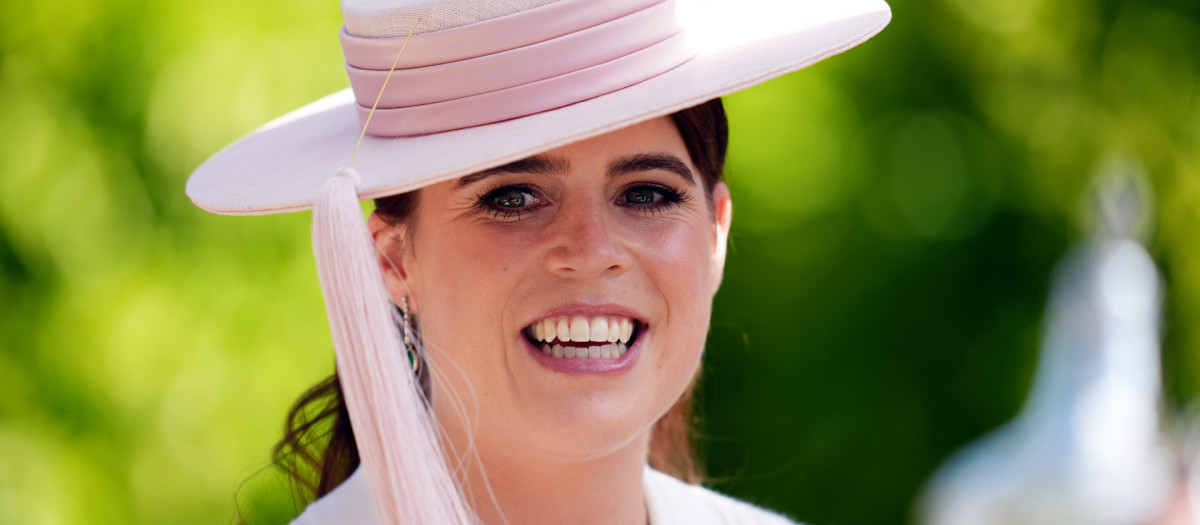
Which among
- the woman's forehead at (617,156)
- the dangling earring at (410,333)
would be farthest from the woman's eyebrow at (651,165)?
the dangling earring at (410,333)

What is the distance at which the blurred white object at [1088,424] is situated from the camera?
363cm

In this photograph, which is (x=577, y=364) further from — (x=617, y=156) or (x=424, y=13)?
(x=424, y=13)

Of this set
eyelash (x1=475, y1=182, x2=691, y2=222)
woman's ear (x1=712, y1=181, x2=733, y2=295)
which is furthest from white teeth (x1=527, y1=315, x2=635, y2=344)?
woman's ear (x1=712, y1=181, x2=733, y2=295)

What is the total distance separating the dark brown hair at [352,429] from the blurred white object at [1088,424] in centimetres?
127

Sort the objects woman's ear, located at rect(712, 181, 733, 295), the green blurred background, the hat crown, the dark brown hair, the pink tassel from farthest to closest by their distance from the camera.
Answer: the green blurred background → woman's ear, located at rect(712, 181, 733, 295) → the dark brown hair → the hat crown → the pink tassel

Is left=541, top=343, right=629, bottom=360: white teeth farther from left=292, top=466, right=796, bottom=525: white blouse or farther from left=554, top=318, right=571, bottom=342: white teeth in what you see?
left=292, top=466, right=796, bottom=525: white blouse

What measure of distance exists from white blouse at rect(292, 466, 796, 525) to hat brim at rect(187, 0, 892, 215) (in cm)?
52

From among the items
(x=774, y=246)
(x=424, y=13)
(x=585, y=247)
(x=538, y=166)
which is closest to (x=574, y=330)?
(x=585, y=247)

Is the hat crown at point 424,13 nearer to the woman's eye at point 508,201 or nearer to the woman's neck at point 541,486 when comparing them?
the woman's eye at point 508,201

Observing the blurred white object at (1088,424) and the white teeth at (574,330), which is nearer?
the white teeth at (574,330)

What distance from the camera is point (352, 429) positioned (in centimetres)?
219

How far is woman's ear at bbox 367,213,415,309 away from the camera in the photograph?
202 centimetres

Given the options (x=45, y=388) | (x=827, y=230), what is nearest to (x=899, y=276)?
(x=827, y=230)

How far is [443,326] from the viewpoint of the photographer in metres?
1.86
